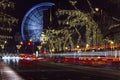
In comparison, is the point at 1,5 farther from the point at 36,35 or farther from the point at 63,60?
the point at 36,35

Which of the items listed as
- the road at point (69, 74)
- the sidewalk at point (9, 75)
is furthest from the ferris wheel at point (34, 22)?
the sidewalk at point (9, 75)

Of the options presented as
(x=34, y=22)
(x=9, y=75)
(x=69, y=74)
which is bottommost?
(x=69, y=74)

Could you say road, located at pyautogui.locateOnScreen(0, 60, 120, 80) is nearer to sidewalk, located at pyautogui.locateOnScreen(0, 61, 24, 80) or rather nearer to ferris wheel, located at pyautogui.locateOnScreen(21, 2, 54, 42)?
sidewalk, located at pyautogui.locateOnScreen(0, 61, 24, 80)

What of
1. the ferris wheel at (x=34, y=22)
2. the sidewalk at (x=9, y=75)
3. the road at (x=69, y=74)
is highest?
the ferris wheel at (x=34, y=22)

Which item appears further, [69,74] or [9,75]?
[69,74]

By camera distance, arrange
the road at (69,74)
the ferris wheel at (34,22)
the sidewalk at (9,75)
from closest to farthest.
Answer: the sidewalk at (9,75)
the road at (69,74)
the ferris wheel at (34,22)

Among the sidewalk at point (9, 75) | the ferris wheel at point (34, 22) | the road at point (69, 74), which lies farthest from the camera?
the ferris wheel at point (34, 22)

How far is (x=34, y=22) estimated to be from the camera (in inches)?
6171

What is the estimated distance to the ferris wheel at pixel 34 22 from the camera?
15600 centimetres

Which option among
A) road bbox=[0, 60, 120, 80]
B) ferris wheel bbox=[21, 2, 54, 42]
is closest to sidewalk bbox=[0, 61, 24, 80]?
road bbox=[0, 60, 120, 80]

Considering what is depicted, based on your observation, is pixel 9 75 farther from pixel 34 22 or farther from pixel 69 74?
pixel 34 22

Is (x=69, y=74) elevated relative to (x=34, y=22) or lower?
lower

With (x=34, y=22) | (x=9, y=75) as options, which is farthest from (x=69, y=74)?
(x=34, y=22)

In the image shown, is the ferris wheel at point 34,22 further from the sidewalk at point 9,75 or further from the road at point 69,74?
the sidewalk at point 9,75
